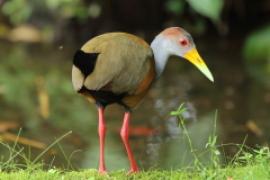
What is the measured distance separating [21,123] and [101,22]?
315cm

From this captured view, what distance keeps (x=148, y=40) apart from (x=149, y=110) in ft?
8.01

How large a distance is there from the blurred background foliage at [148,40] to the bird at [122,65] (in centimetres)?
110

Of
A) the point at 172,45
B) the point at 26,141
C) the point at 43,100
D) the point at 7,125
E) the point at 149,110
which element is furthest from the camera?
the point at 43,100

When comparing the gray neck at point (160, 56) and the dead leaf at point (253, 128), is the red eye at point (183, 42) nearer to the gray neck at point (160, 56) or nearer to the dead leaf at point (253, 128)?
the gray neck at point (160, 56)

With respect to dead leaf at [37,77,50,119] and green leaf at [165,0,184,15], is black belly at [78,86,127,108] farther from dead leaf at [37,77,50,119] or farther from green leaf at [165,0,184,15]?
green leaf at [165,0,184,15]

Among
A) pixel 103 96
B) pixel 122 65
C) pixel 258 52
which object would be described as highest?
pixel 122 65

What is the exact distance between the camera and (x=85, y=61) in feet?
10.9

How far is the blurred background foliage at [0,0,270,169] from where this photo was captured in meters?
5.59

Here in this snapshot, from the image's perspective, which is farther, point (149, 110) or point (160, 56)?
point (149, 110)

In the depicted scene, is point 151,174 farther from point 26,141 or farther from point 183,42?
point 26,141

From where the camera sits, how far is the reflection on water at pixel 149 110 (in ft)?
16.0

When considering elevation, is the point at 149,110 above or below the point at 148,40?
below

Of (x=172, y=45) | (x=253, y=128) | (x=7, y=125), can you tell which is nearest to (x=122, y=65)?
(x=172, y=45)

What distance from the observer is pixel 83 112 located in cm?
610
